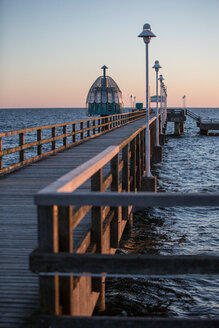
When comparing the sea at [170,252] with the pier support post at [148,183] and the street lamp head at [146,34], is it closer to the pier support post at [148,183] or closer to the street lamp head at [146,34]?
the pier support post at [148,183]

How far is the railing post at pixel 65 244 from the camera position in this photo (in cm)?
334

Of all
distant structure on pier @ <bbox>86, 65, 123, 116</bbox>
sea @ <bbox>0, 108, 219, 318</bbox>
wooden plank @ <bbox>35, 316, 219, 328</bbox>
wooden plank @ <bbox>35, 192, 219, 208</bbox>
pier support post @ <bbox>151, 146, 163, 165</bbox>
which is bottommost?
sea @ <bbox>0, 108, 219, 318</bbox>

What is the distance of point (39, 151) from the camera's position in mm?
14641

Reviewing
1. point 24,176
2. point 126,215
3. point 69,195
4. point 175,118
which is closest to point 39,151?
point 24,176

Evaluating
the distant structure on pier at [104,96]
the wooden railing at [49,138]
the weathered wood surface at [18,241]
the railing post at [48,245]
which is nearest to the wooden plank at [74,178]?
the railing post at [48,245]

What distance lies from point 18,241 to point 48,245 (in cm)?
279

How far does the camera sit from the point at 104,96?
5797 centimetres

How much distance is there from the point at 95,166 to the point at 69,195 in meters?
1.25

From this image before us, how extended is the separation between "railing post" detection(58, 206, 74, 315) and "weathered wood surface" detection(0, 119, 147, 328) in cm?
41

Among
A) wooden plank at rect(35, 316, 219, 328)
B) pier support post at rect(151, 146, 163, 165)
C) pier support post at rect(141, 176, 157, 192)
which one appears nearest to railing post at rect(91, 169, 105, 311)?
Answer: wooden plank at rect(35, 316, 219, 328)

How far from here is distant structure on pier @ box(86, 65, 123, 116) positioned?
58156mm

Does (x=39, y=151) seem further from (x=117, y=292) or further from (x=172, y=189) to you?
(x=172, y=189)

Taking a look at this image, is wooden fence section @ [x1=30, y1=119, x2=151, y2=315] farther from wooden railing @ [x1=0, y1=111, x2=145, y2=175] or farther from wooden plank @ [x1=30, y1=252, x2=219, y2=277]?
wooden railing @ [x1=0, y1=111, x2=145, y2=175]

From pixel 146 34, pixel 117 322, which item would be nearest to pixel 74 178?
pixel 117 322
